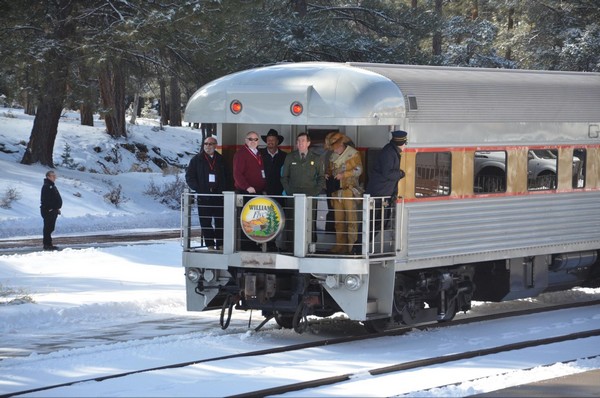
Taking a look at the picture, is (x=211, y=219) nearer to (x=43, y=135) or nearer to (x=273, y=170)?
(x=273, y=170)

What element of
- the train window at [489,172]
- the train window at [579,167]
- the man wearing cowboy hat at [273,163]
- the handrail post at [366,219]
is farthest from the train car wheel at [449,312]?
the train window at [579,167]

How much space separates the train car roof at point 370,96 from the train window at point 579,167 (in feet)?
2.82

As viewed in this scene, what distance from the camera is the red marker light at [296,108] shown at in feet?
44.4

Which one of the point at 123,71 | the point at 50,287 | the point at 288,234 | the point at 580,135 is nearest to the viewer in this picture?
the point at 288,234

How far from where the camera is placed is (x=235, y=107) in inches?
554

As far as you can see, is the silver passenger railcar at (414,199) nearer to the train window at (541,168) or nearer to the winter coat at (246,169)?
the train window at (541,168)

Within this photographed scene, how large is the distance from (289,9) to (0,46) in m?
9.26

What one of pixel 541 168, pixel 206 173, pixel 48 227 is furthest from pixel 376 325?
pixel 48 227

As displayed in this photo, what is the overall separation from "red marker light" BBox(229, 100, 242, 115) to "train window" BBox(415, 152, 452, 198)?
226 centimetres

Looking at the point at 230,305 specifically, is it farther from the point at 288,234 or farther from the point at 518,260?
the point at 518,260

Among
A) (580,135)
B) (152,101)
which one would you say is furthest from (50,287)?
(152,101)

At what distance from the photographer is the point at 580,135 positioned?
16812mm

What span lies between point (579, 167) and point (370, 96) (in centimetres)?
480

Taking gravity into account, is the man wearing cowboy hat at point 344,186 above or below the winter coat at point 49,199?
above
